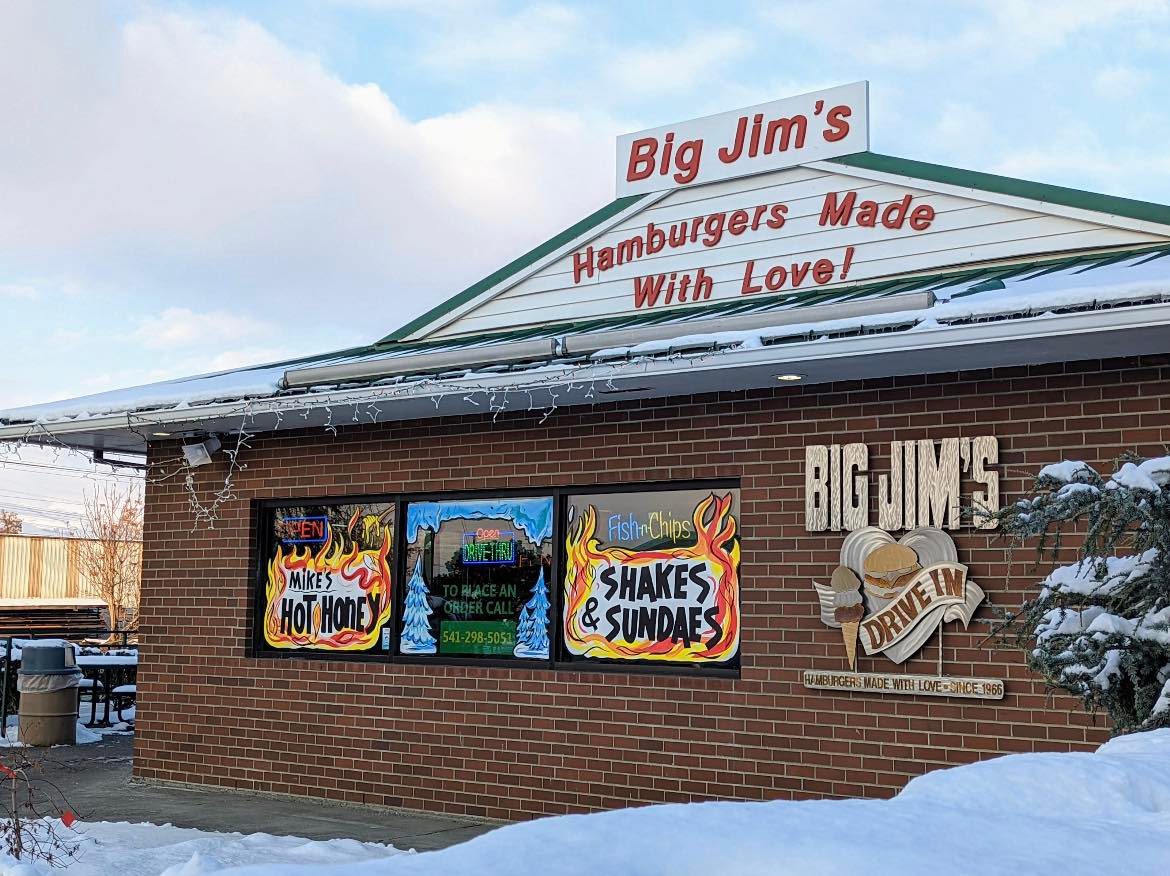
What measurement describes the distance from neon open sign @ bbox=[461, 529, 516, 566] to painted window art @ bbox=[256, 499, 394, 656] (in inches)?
29.9

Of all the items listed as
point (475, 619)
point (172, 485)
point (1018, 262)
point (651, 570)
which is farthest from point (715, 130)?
point (172, 485)

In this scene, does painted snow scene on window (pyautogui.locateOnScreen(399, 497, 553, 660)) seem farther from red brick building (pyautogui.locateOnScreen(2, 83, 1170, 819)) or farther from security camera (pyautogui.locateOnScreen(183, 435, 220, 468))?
security camera (pyautogui.locateOnScreen(183, 435, 220, 468))

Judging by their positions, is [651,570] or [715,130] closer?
[651,570]

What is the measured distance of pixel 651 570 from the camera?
939 centimetres

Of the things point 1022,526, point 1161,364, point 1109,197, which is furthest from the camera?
point 1109,197

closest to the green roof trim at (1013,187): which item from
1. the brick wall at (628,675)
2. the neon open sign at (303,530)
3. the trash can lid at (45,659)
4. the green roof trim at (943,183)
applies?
the green roof trim at (943,183)

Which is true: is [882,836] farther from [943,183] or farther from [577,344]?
[943,183]

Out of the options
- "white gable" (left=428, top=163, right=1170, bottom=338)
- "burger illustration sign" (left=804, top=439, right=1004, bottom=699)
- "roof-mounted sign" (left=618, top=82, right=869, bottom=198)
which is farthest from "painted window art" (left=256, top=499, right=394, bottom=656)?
"burger illustration sign" (left=804, top=439, right=1004, bottom=699)

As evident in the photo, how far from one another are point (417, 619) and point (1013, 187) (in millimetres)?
5613

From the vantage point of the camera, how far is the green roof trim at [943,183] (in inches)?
324

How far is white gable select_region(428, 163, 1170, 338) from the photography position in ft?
28.3

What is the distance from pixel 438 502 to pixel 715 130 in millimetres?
3711

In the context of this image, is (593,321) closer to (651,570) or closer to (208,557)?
(651,570)

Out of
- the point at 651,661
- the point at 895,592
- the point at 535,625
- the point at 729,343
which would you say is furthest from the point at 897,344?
the point at 535,625
